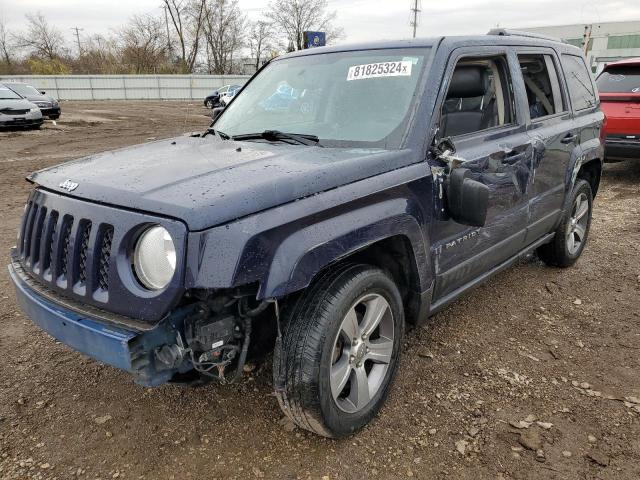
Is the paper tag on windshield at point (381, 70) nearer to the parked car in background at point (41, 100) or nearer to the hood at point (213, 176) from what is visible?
the hood at point (213, 176)

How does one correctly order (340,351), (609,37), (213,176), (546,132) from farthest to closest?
(609,37) → (546,132) → (340,351) → (213,176)

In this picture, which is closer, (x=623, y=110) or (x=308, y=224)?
(x=308, y=224)

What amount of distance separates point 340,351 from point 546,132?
2411 mm

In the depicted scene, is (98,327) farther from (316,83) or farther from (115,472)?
(316,83)

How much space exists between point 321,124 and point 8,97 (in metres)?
16.5

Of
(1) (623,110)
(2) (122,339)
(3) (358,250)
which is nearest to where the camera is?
(2) (122,339)

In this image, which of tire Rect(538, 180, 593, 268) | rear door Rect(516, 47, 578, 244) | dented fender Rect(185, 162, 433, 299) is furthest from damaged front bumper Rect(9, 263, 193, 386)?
tire Rect(538, 180, 593, 268)

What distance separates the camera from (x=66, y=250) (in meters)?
2.28

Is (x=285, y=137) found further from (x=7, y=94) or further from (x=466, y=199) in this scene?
(x=7, y=94)

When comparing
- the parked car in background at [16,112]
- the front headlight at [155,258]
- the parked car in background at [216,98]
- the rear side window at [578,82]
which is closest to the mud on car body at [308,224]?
the front headlight at [155,258]

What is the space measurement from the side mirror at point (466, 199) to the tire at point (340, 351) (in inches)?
22.7

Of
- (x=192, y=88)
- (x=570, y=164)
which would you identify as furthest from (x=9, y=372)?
(x=192, y=88)

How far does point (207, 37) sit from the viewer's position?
5450 cm

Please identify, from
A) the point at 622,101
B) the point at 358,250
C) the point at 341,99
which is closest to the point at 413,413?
the point at 358,250
